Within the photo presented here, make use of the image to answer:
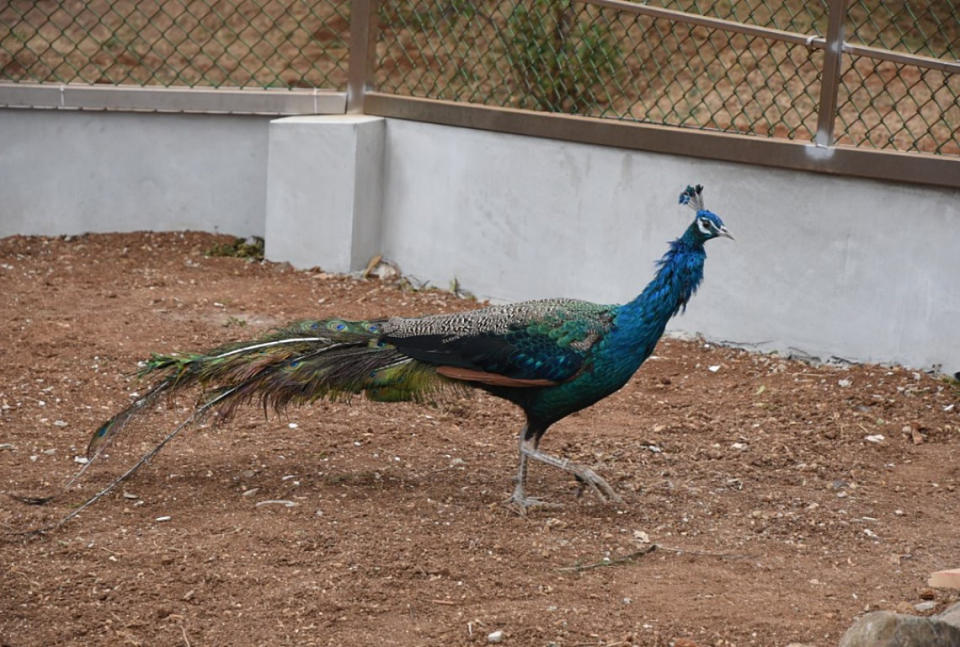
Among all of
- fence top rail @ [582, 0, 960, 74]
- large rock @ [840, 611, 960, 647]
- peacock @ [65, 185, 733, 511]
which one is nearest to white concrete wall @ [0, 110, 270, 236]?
fence top rail @ [582, 0, 960, 74]

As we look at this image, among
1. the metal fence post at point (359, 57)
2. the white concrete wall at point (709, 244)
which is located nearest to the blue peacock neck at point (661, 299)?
the white concrete wall at point (709, 244)

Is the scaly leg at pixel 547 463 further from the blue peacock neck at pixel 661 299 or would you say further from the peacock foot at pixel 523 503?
the blue peacock neck at pixel 661 299

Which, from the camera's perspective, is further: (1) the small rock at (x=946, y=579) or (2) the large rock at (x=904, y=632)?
(1) the small rock at (x=946, y=579)

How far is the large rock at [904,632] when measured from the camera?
2996mm

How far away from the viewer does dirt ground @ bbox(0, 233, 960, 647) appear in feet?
11.6

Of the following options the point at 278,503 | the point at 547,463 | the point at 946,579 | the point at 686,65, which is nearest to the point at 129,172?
the point at 686,65

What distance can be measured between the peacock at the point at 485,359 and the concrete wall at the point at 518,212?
166 cm

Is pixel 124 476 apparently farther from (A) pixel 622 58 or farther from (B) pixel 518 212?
(A) pixel 622 58

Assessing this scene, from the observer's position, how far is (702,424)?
531cm

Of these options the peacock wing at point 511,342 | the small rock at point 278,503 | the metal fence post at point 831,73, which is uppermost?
the metal fence post at point 831,73

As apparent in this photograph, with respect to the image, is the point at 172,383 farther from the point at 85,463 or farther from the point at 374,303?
the point at 374,303

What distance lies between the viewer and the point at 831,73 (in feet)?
18.9

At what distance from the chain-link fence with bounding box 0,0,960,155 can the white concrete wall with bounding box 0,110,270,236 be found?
16.8 inches

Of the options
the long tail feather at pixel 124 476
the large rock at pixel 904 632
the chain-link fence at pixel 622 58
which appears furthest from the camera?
the chain-link fence at pixel 622 58
